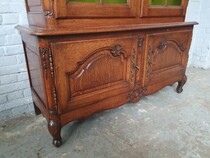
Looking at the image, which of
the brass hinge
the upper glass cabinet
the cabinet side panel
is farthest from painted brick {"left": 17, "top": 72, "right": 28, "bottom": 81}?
the upper glass cabinet

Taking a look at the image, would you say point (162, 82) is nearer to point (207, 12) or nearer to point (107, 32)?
point (107, 32)

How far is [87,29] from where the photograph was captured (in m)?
0.88

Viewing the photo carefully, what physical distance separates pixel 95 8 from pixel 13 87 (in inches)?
32.2

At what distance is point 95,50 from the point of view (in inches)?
38.0

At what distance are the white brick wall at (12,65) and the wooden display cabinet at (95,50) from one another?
12 centimetres

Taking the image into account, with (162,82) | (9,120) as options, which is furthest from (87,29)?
(9,120)

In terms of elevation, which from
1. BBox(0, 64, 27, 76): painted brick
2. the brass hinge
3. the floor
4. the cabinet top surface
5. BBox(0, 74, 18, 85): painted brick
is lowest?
the floor

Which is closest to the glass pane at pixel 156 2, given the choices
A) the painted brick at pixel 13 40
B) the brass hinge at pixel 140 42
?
the brass hinge at pixel 140 42

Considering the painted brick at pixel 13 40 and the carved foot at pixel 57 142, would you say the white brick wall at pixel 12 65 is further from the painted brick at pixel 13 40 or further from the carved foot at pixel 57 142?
the carved foot at pixel 57 142

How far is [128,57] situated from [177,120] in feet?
1.99

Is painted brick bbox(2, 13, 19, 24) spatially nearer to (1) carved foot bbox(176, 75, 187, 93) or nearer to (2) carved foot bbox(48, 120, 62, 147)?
(2) carved foot bbox(48, 120, 62, 147)

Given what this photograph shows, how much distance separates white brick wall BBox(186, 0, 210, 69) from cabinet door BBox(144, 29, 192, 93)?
99cm

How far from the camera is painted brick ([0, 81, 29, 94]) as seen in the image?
4.09 feet

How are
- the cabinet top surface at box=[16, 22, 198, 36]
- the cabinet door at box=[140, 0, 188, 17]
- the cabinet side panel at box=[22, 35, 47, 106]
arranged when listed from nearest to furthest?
1. the cabinet top surface at box=[16, 22, 198, 36]
2. the cabinet side panel at box=[22, 35, 47, 106]
3. the cabinet door at box=[140, 0, 188, 17]
